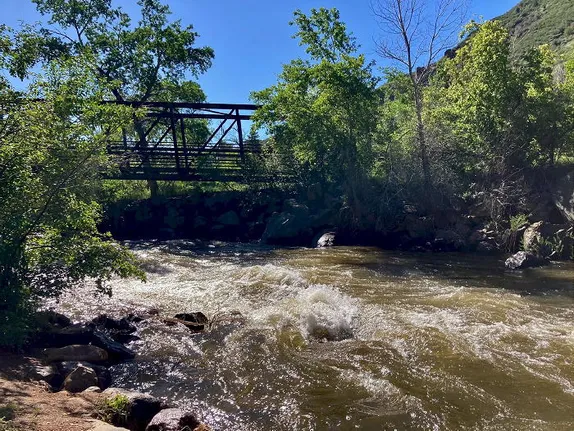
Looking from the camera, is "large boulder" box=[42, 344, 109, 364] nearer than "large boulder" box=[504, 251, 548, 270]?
Yes

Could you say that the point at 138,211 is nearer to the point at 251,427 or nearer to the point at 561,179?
the point at 561,179

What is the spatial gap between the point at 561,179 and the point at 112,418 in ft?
57.0

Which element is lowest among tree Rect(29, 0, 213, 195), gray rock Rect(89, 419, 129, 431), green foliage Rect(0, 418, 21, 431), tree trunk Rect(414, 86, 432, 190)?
gray rock Rect(89, 419, 129, 431)

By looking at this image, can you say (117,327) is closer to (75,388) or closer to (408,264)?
(75,388)

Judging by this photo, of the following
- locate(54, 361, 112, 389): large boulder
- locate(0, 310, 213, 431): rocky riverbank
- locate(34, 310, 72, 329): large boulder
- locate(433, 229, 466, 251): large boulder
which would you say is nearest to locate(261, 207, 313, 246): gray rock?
locate(433, 229, 466, 251): large boulder

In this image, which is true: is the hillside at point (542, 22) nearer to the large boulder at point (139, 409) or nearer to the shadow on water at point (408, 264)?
the shadow on water at point (408, 264)

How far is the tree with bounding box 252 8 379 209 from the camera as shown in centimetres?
2083

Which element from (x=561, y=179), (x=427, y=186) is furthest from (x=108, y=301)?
(x=561, y=179)

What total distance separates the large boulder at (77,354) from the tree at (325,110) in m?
15.0

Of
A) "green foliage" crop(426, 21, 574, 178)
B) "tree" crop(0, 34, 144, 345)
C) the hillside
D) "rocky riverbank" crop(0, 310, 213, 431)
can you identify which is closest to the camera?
"rocky riverbank" crop(0, 310, 213, 431)

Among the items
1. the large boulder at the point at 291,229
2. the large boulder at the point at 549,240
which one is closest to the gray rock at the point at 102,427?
the large boulder at the point at 549,240

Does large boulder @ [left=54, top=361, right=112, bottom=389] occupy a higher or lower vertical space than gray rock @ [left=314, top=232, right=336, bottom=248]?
lower

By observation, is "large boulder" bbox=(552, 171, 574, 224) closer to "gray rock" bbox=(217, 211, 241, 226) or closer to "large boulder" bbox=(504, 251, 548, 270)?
"large boulder" bbox=(504, 251, 548, 270)

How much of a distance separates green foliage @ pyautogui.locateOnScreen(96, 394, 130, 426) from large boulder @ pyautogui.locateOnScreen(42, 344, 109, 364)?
202 centimetres
